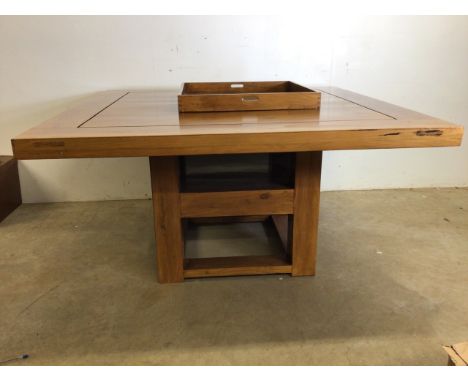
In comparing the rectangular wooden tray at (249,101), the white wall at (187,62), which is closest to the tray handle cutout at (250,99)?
the rectangular wooden tray at (249,101)

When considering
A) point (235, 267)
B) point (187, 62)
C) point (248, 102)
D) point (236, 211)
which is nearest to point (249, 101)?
point (248, 102)

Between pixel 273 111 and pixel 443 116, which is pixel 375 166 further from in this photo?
pixel 273 111

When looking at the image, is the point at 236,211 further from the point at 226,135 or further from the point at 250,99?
the point at 226,135

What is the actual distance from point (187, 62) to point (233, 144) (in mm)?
1476

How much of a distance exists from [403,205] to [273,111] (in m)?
1.41

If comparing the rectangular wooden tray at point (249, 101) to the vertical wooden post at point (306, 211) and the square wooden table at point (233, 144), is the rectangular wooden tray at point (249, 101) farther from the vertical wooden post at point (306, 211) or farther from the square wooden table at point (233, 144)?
the vertical wooden post at point (306, 211)

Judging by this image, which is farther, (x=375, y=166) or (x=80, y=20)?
(x=375, y=166)

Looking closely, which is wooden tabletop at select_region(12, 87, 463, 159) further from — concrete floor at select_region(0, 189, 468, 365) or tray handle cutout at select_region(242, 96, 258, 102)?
concrete floor at select_region(0, 189, 468, 365)

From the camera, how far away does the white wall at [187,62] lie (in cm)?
235

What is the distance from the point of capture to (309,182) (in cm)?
158

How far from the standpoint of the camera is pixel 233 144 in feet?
3.68

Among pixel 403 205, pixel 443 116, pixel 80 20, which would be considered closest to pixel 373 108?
pixel 403 205

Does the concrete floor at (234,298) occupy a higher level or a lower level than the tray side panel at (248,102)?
lower

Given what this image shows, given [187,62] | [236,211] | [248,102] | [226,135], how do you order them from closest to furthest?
[226,135] < [248,102] < [236,211] < [187,62]
